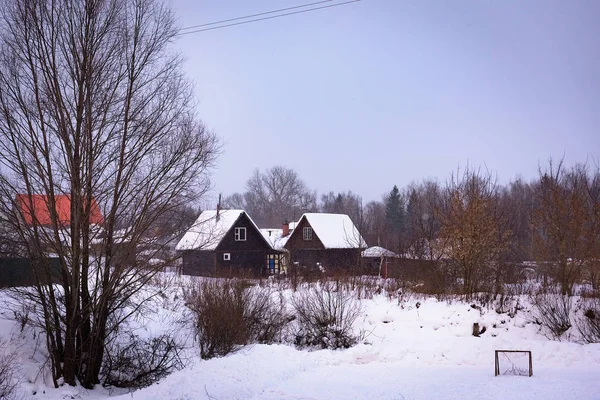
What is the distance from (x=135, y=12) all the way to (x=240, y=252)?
3047 centimetres

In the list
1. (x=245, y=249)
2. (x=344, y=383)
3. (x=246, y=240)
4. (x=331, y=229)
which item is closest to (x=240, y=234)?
(x=246, y=240)

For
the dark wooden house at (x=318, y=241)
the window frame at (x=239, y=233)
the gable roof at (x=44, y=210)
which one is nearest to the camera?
the gable roof at (x=44, y=210)

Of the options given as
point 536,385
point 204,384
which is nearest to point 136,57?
point 204,384

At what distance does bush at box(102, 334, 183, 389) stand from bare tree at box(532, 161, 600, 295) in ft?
40.9

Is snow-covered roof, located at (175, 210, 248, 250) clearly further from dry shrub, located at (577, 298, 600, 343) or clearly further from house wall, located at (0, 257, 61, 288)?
dry shrub, located at (577, 298, 600, 343)

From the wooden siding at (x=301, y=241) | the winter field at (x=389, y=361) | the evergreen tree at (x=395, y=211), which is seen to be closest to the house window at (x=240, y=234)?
the wooden siding at (x=301, y=241)

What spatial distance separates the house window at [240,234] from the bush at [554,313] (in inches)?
1149

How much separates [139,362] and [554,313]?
39.3 ft

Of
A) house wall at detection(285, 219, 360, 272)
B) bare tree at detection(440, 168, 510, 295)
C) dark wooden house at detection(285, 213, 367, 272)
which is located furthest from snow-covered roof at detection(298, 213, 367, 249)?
bare tree at detection(440, 168, 510, 295)

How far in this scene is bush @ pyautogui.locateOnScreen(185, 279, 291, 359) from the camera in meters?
14.9

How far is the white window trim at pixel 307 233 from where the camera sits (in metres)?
44.7

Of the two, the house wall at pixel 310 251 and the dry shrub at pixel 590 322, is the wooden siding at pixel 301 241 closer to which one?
the house wall at pixel 310 251

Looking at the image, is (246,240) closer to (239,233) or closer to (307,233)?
(239,233)

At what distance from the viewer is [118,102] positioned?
13.6m
